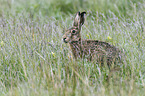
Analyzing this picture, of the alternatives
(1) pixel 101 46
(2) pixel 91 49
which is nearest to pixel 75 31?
(2) pixel 91 49

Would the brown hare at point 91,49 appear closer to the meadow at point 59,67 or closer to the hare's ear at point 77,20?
the hare's ear at point 77,20

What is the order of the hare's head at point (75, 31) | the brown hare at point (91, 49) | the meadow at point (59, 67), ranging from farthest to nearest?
the hare's head at point (75, 31), the brown hare at point (91, 49), the meadow at point (59, 67)

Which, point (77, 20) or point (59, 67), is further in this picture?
point (77, 20)

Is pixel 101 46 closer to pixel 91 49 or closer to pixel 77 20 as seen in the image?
pixel 91 49

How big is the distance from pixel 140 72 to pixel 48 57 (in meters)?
1.62

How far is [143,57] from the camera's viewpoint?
3.90 metres

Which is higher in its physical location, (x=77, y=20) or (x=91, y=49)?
(x=77, y=20)

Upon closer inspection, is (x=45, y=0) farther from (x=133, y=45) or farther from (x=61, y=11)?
(x=133, y=45)

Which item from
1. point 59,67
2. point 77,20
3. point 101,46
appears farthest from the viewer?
point 77,20

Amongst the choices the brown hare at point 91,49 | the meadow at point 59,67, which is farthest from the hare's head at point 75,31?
the meadow at point 59,67

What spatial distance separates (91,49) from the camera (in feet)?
14.1

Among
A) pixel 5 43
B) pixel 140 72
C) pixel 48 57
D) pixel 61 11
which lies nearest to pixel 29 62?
pixel 48 57

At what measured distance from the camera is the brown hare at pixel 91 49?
13.1 feet

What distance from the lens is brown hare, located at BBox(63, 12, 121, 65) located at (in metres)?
4.00
